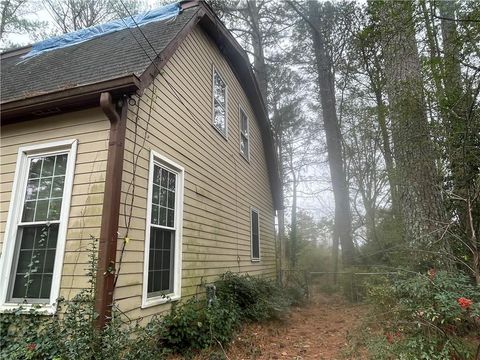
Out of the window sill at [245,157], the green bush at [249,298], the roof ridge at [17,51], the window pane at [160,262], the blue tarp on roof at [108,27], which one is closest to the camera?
the window pane at [160,262]

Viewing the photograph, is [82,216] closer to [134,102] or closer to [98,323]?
[98,323]

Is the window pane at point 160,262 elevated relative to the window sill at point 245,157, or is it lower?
lower

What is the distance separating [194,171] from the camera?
6.11m

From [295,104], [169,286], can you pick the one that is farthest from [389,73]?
[295,104]

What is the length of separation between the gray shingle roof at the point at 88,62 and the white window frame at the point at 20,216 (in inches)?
30.1

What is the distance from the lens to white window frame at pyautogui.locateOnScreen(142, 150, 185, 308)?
4.35 meters

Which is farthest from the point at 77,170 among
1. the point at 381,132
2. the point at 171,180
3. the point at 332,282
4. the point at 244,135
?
the point at 332,282

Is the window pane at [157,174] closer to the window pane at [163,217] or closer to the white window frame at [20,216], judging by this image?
the window pane at [163,217]

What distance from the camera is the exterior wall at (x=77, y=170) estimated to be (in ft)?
12.5

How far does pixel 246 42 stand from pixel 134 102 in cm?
1318

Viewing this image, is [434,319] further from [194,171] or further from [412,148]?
[194,171]

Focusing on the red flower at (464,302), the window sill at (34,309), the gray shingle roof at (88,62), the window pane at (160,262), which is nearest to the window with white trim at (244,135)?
the gray shingle roof at (88,62)

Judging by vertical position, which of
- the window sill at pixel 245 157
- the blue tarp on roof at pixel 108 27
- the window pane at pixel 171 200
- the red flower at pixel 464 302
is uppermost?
the blue tarp on roof at pixel 108 27

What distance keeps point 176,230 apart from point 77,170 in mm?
1839
